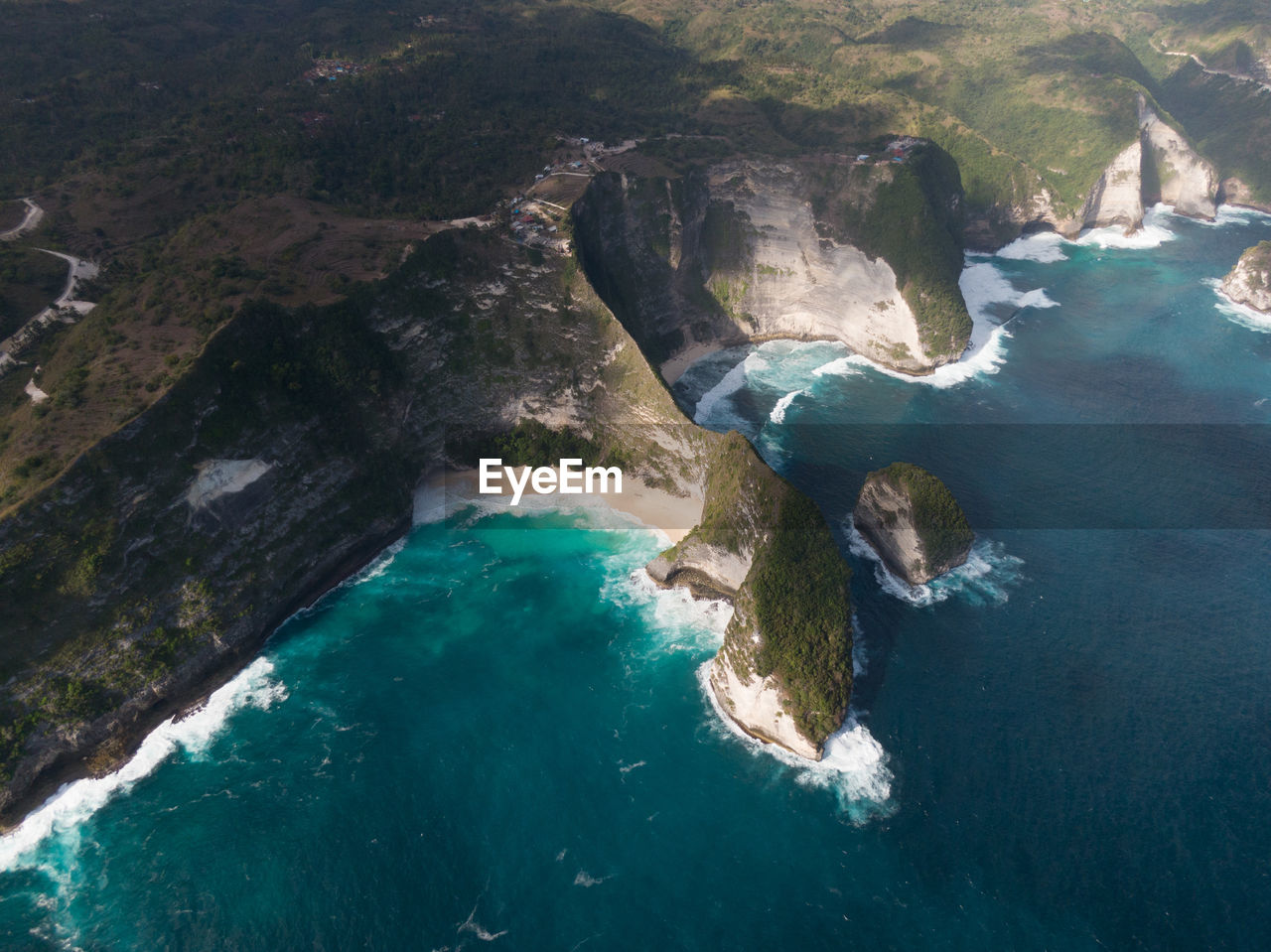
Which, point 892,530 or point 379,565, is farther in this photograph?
point 379,565

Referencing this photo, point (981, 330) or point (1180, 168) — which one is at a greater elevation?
point (1180, 168)

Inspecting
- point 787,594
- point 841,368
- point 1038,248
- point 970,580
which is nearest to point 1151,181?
point 1038,248

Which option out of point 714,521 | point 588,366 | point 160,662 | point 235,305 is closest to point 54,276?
point 235,305

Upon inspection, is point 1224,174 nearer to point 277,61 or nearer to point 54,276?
point 277,61

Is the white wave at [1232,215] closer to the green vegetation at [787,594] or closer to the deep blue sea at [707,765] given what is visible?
the deep blue sea at [707,765]

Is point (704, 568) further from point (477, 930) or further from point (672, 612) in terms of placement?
point (477, 930)

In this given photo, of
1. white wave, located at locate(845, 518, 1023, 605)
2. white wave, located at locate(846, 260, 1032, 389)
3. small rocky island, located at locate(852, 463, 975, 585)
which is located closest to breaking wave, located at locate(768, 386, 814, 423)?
white wave, located at locate(846, 260, 1032, 389)

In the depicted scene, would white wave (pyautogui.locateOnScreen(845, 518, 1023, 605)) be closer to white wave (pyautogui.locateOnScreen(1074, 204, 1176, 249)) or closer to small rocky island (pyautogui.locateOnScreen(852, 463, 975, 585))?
small rocky island (pyautogui.locateOnScreen(852, 463, 975, 585))
